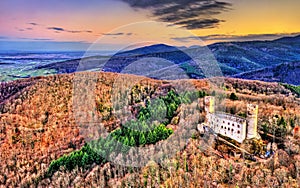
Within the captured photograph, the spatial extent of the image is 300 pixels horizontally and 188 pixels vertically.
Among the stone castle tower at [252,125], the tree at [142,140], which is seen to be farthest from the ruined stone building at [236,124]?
the tree at [142,140]

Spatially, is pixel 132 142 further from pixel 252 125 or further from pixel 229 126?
pixel 252 125

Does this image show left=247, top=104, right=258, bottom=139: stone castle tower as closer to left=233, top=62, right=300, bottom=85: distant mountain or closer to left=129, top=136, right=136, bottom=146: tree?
left=129, top=136, right=136, bottom=146: tree

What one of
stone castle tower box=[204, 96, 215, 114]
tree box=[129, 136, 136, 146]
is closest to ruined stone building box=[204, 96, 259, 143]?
stone castle tower box=[204, 96, 215, 114]

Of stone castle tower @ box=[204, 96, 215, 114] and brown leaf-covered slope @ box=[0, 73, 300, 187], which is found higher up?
stone castle tower @ box=[204, 96, 215, 114]

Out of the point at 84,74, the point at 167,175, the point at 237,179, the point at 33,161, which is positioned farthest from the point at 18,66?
the point at 237,179

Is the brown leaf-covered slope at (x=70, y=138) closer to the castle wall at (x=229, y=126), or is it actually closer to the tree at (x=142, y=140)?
the castle wall at (x=229, y=126)

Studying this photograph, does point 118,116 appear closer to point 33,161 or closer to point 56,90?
point 33,161
